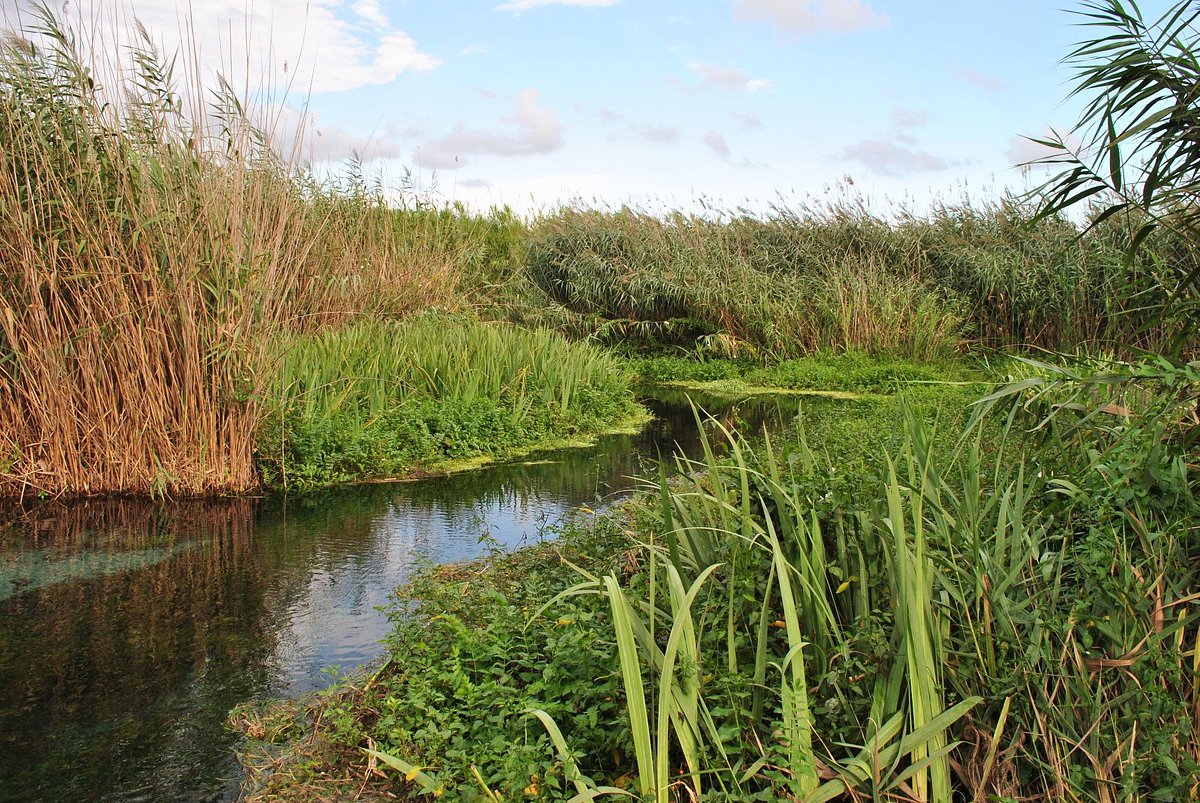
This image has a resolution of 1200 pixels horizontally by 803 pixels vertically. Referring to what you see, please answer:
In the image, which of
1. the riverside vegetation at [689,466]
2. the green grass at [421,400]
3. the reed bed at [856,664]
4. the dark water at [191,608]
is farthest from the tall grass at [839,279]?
the reed bed at [856,664]

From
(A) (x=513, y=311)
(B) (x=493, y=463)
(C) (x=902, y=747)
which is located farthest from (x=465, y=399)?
(A) (x=513, y=311)

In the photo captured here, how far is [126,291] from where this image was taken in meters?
5.50

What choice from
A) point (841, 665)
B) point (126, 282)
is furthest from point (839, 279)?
point (841, 665)

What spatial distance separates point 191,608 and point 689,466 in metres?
2.36

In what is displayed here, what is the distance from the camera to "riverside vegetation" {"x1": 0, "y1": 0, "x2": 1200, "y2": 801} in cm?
236

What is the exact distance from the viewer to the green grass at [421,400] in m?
6.58

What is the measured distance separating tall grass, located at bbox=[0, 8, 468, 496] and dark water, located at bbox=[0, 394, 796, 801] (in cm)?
39

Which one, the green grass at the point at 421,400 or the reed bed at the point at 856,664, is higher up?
the green grass at the point at 421,400

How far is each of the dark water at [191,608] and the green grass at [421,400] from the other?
0.37 m

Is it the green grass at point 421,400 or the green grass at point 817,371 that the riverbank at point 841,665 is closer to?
the green grass at point 421,400

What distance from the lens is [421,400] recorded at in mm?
7953

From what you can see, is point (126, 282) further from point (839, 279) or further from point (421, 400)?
point (839, 279)

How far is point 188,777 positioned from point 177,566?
2209mm

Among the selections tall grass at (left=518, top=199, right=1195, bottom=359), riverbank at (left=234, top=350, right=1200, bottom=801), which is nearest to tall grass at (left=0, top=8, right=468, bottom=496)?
riverbank at (left=234, top=350, right=1200, bottom=801)
